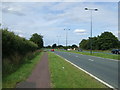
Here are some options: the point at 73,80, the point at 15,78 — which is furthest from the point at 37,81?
the point at 73,80

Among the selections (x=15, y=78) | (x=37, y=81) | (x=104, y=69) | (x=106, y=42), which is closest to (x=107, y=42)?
(x=106, y=42)

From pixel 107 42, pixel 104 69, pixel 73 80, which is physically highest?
pixel 107 42

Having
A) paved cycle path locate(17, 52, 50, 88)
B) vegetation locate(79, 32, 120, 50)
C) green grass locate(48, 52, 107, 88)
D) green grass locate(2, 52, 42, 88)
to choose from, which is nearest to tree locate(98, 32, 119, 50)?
vegetation locate(79, 32, 120, 50)

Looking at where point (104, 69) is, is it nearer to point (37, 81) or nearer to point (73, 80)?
point (73, 80)

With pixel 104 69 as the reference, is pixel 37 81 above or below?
above

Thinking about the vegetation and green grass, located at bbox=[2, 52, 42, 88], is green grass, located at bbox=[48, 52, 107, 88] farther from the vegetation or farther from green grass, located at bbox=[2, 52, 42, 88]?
the vegetation

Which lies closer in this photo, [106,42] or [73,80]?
[73,80]

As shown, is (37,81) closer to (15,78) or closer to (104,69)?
(15,78)

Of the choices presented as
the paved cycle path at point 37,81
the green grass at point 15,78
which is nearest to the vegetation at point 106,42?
the green grass at point 15,78

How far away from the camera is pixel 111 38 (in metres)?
115

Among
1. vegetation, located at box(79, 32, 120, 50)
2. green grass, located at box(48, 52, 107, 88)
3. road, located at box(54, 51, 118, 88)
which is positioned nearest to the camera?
green grass, located at box(48, 52, 107, 88)

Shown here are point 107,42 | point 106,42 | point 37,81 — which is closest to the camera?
point 37,81

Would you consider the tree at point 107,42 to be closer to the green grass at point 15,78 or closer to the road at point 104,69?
the road at point 104,69

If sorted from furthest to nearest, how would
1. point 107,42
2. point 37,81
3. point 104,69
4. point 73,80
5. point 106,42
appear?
1. point 106,42
2. point 107,42
3. point 104,69
4. point 73,80
5. point 37,81
